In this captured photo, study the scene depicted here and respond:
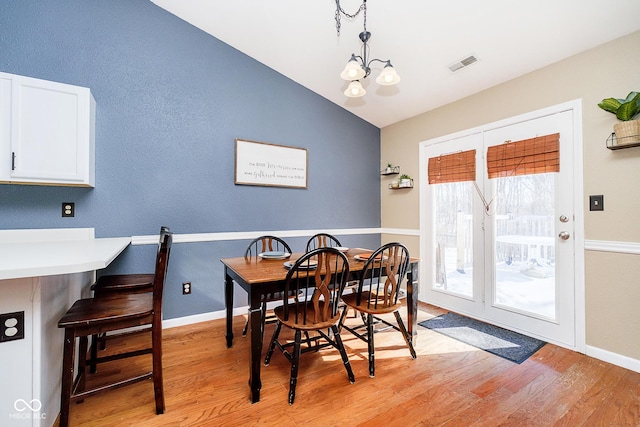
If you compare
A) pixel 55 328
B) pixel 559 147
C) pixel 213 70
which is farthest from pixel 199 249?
pixel 559 147

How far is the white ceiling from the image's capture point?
82.5 inches

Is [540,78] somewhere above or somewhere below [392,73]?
above

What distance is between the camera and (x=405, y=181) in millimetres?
3738

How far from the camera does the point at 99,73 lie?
2.48 meters

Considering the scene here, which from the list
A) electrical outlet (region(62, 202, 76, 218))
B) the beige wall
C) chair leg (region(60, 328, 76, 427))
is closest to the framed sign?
electrical outlet (region(62, 202, 76, 218))

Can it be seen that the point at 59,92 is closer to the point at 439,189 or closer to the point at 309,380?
the point at 309,380

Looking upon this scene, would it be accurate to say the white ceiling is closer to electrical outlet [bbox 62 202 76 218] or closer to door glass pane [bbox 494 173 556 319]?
door glass pane [bbox 494 173 556 319]

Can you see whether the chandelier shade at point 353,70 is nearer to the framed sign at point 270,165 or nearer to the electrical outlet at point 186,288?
the framed sign at point 270,165

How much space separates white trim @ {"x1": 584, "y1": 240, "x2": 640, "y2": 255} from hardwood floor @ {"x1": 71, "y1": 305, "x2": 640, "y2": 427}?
866mm

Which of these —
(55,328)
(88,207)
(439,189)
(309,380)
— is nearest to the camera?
(55,328)

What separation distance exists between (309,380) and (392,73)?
7.31ft

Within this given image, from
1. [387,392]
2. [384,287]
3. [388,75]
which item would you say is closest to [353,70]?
[388,75]

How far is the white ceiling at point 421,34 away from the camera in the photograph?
2.10 metres

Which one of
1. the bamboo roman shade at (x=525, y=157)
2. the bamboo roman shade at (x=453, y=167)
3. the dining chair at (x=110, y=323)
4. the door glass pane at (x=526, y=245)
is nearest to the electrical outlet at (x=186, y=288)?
the dining chair at (x=110, y=323)
